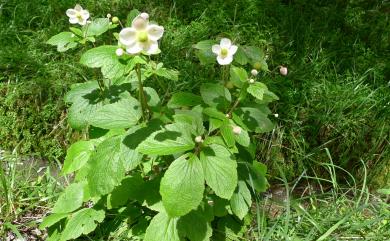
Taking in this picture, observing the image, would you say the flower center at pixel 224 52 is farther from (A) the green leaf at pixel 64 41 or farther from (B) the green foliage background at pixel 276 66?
(B) the green foliage background at pixel 276 66

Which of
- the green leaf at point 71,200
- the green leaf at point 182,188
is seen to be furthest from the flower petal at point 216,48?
the green leaf at point 71,200

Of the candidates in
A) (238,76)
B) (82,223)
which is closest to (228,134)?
(238,76)

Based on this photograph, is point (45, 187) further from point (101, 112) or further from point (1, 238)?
point (101, 112)

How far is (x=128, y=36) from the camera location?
1.25 meters

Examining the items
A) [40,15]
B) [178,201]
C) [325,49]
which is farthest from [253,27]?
[178,201]

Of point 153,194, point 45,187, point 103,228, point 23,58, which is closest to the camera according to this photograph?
point 153,194

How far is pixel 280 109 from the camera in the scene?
2482 mm

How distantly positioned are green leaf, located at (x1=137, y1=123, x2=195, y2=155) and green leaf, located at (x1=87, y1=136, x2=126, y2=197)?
0.16 meters

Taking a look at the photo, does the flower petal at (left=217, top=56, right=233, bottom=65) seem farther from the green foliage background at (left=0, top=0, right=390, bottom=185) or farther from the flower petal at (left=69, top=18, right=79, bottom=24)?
the green foliage background at (left=0, top=0, right=390, bottom=185)

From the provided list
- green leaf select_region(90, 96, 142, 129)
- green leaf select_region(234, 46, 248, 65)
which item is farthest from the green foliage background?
green leaf select_region(90, 96, 142, 129)

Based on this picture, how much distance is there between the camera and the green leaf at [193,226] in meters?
1.52

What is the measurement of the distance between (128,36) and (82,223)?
2.73 feet

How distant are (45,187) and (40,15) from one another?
48.9 inches

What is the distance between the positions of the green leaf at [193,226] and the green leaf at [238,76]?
49cm
